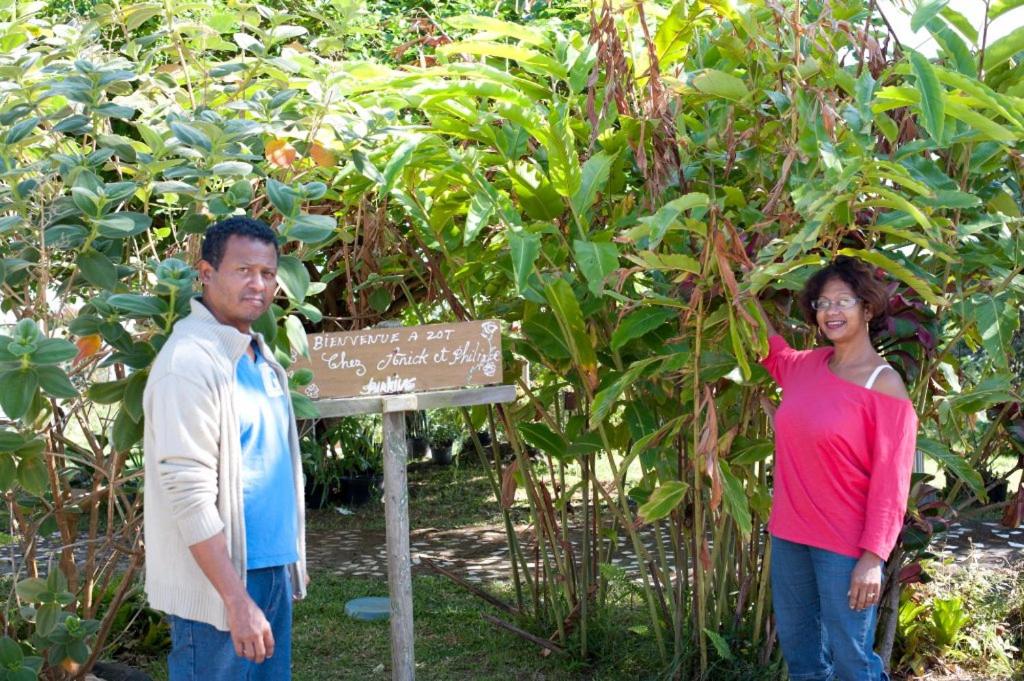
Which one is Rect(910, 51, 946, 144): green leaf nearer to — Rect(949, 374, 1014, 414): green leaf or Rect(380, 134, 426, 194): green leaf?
Rect(949, 374, 1014, 414): green leaf

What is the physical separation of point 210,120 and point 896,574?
246cm

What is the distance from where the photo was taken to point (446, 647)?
445cm

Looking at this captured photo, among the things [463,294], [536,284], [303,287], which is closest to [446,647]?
[463,294]

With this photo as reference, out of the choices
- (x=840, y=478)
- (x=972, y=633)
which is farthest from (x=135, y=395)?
(x=972, y=633)

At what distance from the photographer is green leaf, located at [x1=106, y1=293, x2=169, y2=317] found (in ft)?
7.99

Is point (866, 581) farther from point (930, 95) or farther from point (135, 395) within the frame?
point (135, 395)

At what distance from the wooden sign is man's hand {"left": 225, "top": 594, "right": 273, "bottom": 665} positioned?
3.52 feet

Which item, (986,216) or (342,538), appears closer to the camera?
(986,216)

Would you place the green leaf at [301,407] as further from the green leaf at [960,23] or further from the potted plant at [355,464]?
the potted plant at [355,464]

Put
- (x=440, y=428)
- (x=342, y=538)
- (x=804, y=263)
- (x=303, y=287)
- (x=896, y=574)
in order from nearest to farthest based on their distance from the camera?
(x=303, y=287)
(x=804, y=263)
(x=896, y=574)
(x=342, y=538)
(x=440, y=428)

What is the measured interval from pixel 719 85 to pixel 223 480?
1.71 metres

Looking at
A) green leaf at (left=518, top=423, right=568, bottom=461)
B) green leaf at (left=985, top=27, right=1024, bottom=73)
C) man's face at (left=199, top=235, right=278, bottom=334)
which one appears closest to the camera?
man's face at (left=199, top=235, right=278, bottom=334)

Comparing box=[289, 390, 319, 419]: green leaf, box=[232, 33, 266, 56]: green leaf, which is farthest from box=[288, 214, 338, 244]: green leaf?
box=[232, 33, 266, 56]: green leaf

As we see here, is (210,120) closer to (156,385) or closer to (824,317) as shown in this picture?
(156,385)
